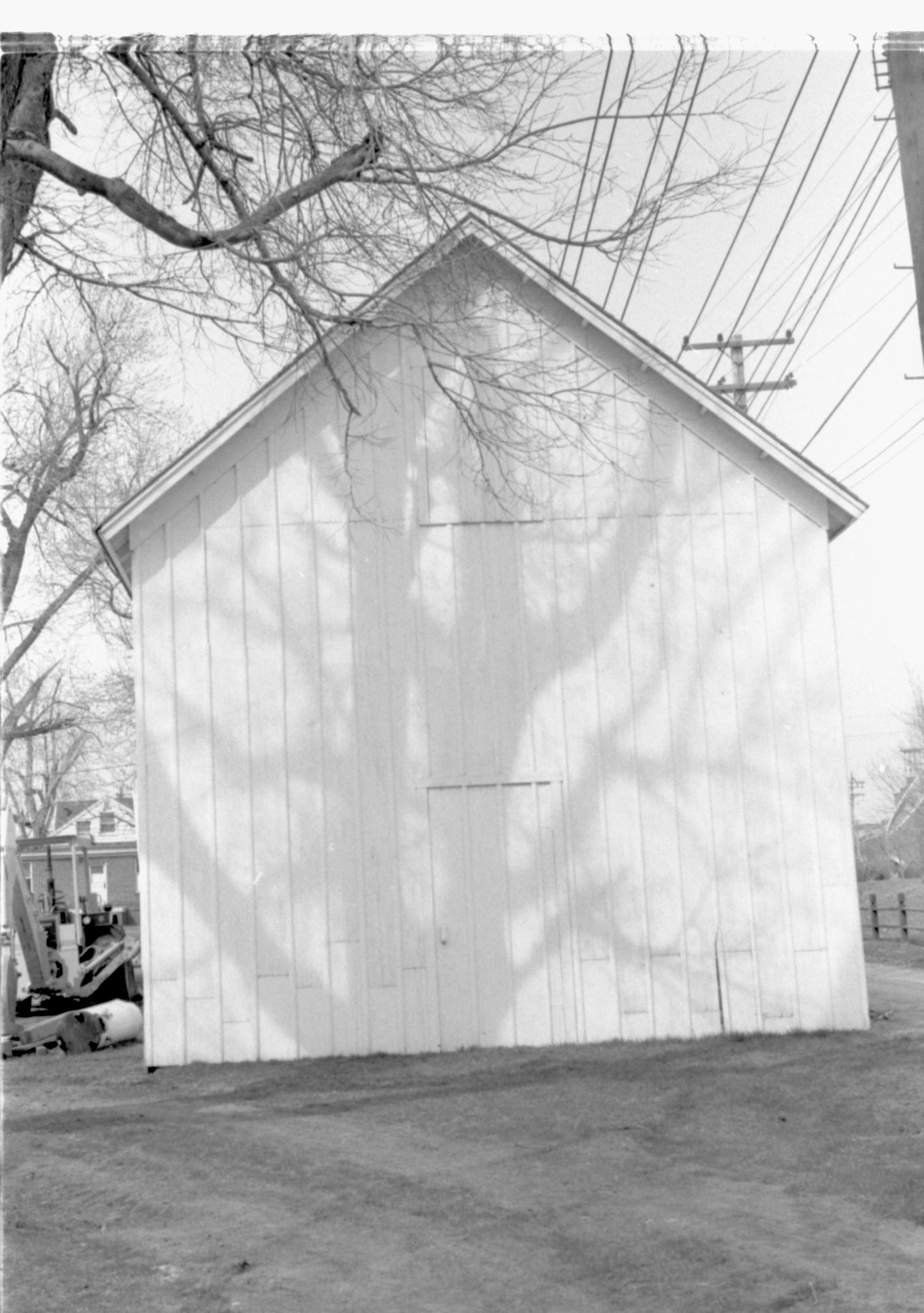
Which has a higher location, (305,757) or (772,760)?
(305,757)

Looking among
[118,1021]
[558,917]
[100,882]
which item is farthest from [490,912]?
[100,882]

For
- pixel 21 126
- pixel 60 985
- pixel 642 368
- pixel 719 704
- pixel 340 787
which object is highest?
pixel 642 368

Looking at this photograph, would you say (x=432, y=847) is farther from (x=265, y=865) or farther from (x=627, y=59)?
(x=627, y=59)

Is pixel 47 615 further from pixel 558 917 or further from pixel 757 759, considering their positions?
pixel 757 759

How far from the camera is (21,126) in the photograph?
5031mm

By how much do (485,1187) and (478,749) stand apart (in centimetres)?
389

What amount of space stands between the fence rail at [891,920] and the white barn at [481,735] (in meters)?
7.11

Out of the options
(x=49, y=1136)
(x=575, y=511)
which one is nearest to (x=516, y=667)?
(x=575, y=511)

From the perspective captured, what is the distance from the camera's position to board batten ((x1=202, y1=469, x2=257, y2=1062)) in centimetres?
857

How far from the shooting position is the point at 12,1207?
4.80m

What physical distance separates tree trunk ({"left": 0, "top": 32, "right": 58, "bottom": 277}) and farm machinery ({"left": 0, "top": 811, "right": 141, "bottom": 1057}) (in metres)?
3.16

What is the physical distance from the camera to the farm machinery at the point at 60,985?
1003 centimetres

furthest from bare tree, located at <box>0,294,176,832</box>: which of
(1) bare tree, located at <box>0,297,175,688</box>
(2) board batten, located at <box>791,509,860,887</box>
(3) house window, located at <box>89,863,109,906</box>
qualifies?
(3) house window, located at <box>89,863,109,906</box>

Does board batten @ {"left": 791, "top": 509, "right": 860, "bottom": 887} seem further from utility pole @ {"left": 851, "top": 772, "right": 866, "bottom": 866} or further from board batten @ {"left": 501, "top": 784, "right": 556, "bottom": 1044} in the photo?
board batten @ {"left": 501, "top": 784, "right": 556, "bottom": 1044}
